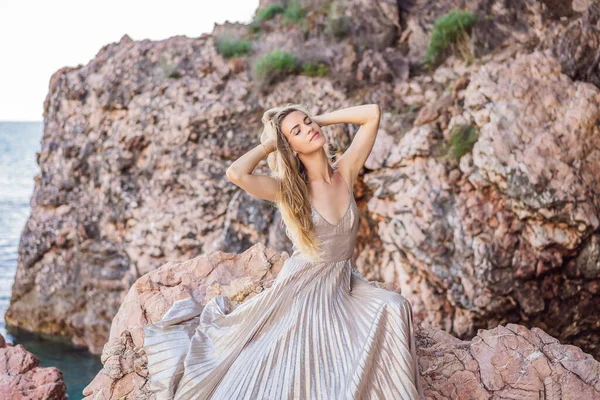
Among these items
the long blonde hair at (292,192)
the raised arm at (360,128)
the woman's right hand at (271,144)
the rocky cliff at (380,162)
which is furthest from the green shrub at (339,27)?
the woman's right hand at (271,144)

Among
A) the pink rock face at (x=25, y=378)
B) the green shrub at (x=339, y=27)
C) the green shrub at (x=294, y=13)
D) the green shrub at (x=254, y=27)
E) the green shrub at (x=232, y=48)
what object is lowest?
the pink rock face at (x=25, y=378)

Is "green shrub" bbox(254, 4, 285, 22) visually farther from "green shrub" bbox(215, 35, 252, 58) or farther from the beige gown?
the beige gown

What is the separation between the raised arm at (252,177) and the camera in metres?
3.21

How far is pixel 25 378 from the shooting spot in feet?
14.1

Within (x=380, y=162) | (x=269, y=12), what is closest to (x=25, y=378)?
(x=380, y=162)

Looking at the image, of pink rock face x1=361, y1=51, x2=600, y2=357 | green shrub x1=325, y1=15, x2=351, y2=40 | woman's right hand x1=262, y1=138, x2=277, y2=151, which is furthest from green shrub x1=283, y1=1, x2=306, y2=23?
woman's right hand x1=262, y1=138, x2=277, y2=151

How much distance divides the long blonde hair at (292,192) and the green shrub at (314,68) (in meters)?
5.16

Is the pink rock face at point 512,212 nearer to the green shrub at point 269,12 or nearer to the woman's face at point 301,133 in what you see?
the woman's face at point 301,133

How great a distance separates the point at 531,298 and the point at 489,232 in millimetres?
849

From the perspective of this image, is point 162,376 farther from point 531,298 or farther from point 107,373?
point 531,298

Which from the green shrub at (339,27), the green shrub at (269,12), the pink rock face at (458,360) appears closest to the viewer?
the pink rock face at (458,360)

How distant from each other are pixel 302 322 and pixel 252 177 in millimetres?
858

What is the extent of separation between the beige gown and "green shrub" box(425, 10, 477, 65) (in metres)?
5.57

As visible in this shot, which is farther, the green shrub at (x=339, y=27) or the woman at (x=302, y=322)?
the green shrub at (x=339, y=27)
